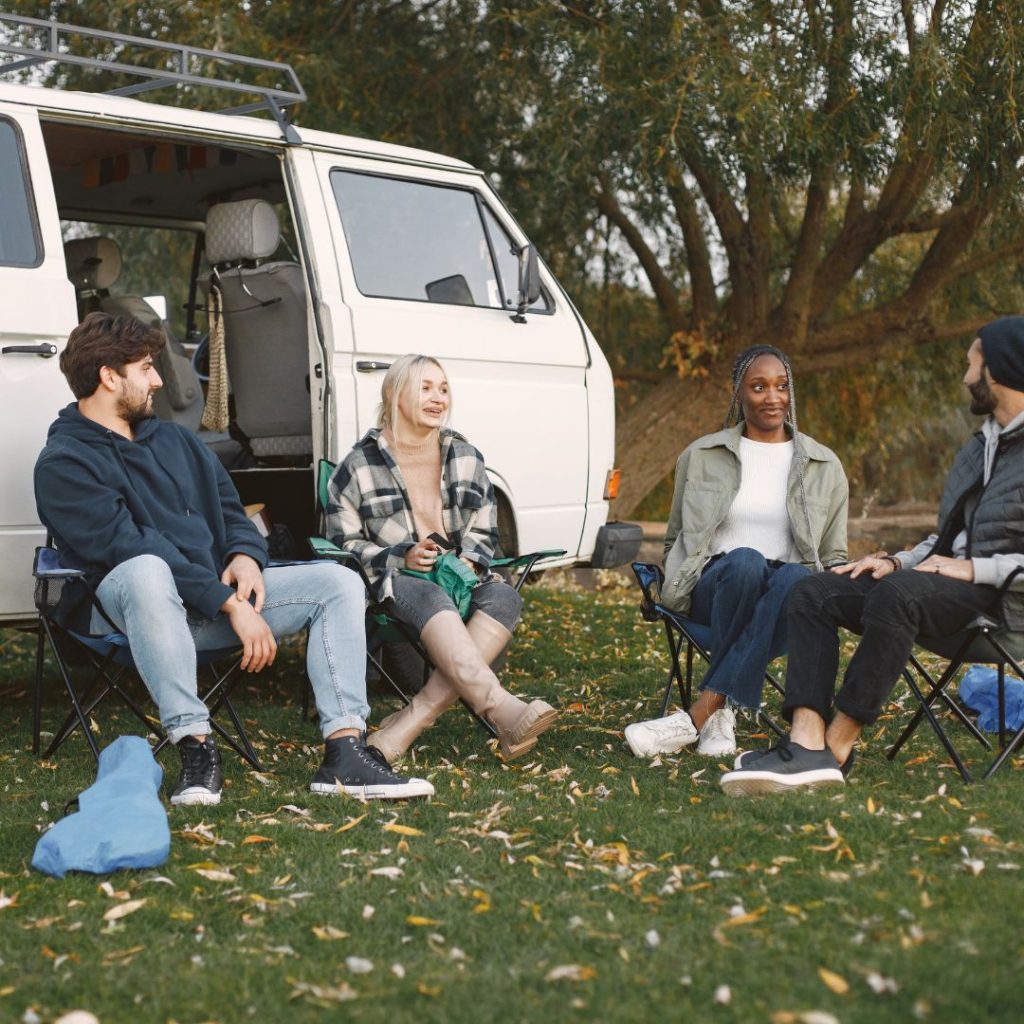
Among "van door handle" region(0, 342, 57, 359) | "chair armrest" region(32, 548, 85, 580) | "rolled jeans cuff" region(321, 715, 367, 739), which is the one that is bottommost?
"rolled jeans cuff" region(321, 715, 367, 739)

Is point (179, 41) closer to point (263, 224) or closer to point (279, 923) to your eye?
point (263, 224)

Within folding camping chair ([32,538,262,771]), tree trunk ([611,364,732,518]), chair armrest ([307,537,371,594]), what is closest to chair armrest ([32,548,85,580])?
folding camping chair ([32,538,262,771])

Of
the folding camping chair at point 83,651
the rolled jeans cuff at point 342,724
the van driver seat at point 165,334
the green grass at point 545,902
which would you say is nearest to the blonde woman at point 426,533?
the green grass at point 545,902

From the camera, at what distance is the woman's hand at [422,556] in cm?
473

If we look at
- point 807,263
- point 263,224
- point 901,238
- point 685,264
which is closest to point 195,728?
point 263,224

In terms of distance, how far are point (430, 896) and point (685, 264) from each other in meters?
8.88

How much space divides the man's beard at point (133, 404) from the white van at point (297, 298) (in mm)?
388

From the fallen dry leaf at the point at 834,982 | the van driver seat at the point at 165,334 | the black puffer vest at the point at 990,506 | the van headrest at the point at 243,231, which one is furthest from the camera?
the van driver seat at the point at 165,334

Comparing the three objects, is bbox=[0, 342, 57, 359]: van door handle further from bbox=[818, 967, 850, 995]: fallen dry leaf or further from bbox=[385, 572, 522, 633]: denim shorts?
bbox=[818, 967, 850, 995]: fallen dry leaf

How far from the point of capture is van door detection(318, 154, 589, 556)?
548 cm

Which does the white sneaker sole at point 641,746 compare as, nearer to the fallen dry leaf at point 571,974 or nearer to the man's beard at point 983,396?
the man's beard at point 983,396

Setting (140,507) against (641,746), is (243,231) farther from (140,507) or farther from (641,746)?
(641,746)

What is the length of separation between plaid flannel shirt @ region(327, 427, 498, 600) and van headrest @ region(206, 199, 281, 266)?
1103mm

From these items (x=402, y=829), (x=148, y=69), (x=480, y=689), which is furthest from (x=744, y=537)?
(x=148, y=69)
